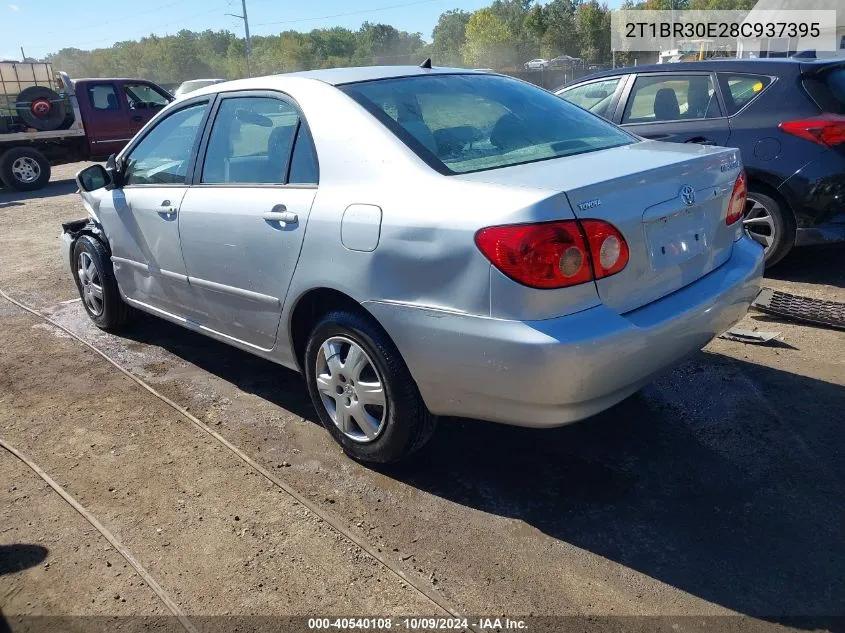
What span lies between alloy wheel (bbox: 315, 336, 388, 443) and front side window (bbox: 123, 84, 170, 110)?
1378 cm

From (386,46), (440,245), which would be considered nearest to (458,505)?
(440,245)

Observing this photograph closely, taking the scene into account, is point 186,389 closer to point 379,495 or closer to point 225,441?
point 225,441

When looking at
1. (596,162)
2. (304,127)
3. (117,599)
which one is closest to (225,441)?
(117,599)

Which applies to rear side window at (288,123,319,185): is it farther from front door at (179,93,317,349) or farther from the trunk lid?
the trunk lid

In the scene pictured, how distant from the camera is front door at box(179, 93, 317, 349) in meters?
3.28

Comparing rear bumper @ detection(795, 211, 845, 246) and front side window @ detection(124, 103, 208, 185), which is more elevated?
front side window @ detection(124, 103, 208, 185)

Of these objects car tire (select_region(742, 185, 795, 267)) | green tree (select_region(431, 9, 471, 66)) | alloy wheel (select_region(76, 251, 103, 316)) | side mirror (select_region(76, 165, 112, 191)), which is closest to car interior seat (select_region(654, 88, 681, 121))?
car tire (select_region(742, 185, 795, 267))

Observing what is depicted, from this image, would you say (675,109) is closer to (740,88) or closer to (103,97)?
(740,88)

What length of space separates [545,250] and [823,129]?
3.77 meters

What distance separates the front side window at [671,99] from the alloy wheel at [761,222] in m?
0.79

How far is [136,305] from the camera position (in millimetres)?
4754

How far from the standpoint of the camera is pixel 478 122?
3.30 metres

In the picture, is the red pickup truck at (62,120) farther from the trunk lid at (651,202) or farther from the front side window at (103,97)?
the trunk lid at (651,202)

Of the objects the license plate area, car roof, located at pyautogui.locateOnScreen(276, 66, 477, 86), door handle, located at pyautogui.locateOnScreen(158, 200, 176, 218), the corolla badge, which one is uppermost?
car roof, located at pyautogui.locateOnScreen(276, 66, 477, 86)
